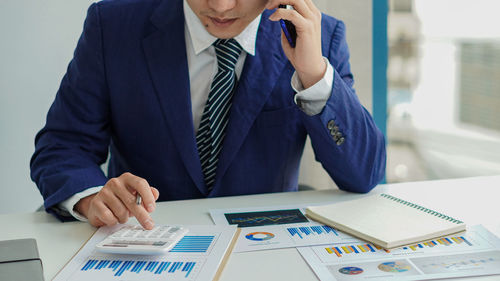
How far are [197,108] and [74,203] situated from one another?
0.46m

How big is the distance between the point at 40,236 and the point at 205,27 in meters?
0.63

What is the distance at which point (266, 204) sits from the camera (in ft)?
3.98

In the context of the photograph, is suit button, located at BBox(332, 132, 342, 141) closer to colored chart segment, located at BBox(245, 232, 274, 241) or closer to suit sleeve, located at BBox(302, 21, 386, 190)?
suit sleeve, located at BBox(302, 21, 386, 190)

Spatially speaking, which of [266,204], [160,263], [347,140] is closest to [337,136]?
[347,140]

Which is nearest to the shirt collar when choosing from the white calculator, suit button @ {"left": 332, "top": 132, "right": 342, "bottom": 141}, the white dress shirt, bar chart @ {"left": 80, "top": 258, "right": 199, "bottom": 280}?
the white dress shirt

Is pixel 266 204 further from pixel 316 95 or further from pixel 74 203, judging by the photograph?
pixel 74 203

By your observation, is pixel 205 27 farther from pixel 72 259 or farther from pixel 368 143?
pixel 72 259

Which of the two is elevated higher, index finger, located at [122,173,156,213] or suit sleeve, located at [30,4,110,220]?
suit sleeve, located at [30,4,110,220]

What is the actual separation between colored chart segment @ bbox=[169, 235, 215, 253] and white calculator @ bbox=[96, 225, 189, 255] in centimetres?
1

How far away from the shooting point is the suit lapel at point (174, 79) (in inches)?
53.9

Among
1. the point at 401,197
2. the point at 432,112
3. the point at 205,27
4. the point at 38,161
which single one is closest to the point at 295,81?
the point at 205,27

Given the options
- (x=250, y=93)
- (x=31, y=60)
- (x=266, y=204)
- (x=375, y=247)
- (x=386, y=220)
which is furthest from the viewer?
(x=31, y=60)

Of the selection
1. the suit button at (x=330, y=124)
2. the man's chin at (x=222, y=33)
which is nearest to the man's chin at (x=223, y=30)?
the man's chin at (x=222, y=33)

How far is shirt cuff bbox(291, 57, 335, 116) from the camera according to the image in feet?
4.03
